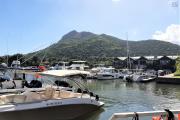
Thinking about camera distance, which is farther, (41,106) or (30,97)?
(30,97)

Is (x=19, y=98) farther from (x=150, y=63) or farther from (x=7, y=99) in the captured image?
(x=150, y=63)

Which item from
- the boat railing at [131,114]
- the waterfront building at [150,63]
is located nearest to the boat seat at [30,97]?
the boat railing at [131,114]

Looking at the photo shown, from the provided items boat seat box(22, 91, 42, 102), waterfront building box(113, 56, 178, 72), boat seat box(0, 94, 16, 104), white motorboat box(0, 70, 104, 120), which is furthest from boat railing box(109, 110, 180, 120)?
waterfront building box(113, 56, 178, 72)

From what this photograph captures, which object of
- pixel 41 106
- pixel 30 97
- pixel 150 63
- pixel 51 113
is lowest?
pixel 51 113

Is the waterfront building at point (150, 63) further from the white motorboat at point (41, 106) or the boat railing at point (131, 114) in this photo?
the boat railing at point (131, 114)

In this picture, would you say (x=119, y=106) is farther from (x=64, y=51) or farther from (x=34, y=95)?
(x=64, y=51)

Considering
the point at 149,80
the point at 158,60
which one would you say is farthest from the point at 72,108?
the point at 158,60

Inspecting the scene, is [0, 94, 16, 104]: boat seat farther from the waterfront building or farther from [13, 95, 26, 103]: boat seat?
the waterfront building

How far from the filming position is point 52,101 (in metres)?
16.2

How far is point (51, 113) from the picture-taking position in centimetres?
A: 1628

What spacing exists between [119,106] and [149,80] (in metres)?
41.0

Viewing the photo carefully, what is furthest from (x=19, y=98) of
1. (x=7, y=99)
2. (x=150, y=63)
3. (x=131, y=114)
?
(x=150, y=63)

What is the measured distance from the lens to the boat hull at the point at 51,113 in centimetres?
1505

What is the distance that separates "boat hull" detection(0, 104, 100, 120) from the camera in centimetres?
1505
